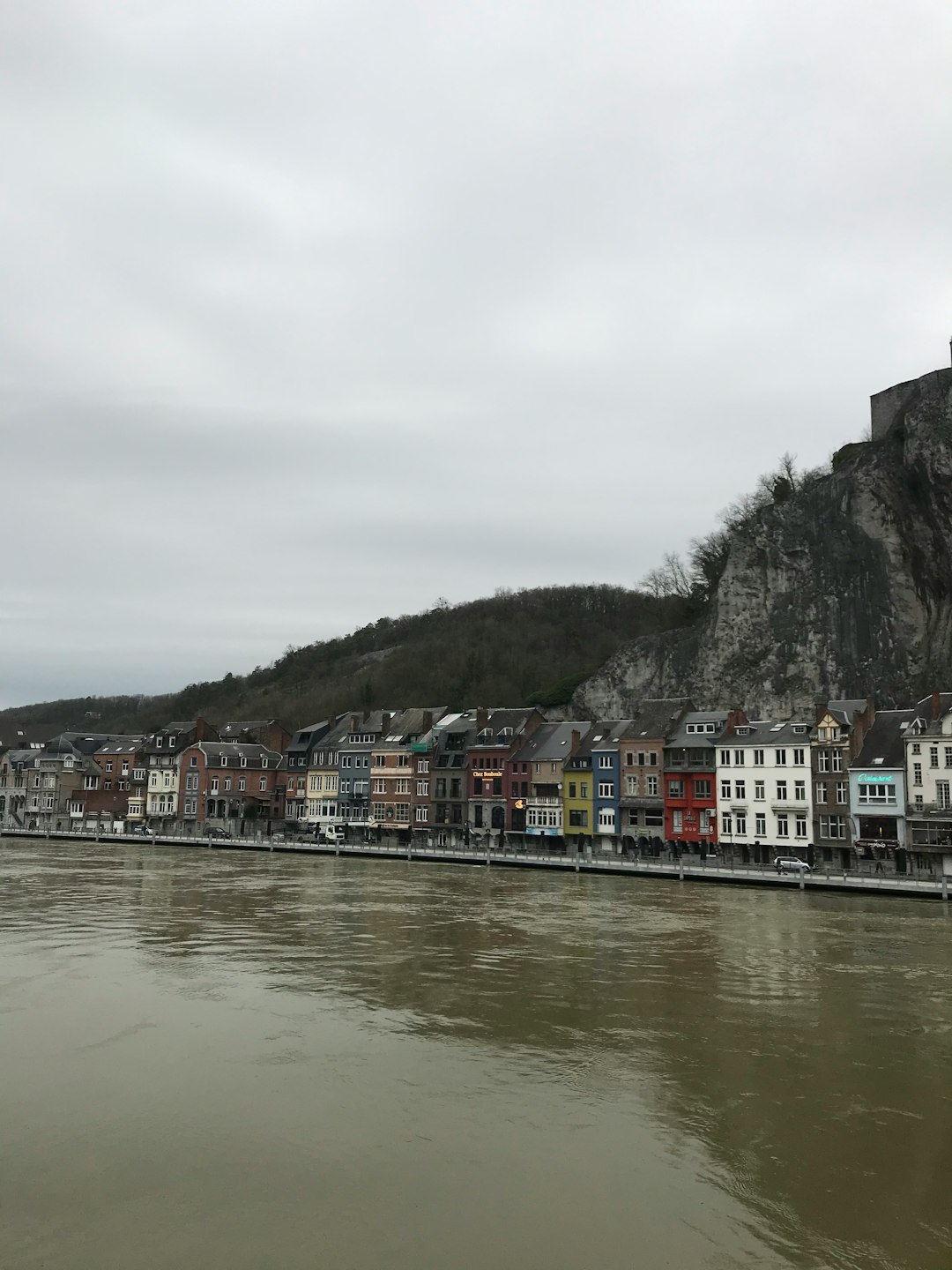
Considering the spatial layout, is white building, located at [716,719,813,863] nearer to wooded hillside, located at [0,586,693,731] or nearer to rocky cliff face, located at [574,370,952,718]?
rocky cliff face, located at [574,370,952,718]

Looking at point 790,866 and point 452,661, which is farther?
point 452,661

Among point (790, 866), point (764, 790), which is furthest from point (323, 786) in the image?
point (790, 866)

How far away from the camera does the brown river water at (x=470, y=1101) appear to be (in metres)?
11.7

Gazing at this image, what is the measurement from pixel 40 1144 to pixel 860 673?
6670 centimetres

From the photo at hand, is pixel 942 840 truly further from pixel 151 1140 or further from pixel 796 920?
pixel 151 1140

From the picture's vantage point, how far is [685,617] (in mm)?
98188

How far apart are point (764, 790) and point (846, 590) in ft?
63.2

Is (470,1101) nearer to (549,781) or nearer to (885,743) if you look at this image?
(885,743)

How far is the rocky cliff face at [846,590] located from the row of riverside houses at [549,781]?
5.84m

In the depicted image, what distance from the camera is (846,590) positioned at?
74.8m

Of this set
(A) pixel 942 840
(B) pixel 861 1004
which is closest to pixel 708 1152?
(B) pixel 861 1004

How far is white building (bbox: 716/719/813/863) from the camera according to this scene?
62.5 m

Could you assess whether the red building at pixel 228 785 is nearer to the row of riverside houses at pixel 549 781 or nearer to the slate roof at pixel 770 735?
the row of riverside houses at pixel 549 781

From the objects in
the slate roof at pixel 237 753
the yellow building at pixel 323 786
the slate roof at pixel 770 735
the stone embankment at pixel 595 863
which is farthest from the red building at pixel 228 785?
the slate roof at pixel 770 735
